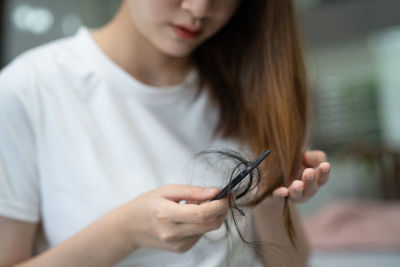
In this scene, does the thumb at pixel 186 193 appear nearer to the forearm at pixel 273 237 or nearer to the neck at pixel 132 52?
the forearm at pixel 273 237

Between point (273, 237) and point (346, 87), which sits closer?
point (273, 237)

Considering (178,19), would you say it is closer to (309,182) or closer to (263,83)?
(263,83)

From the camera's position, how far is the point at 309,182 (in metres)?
0.38

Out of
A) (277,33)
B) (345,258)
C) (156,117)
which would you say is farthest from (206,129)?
(345,258)

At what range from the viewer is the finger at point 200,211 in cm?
34

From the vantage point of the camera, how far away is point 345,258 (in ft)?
3.95

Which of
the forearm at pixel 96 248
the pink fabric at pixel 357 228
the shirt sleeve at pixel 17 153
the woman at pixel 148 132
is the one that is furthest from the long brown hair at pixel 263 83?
the pink fabric at pixel 357 228

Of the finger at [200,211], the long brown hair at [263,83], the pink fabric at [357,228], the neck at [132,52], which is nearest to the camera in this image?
the finger at [200,211]

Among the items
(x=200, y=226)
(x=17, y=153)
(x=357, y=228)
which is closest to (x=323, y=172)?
(x=200, y=226)

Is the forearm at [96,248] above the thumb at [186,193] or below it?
below

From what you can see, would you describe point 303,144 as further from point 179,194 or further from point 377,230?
point 377,230

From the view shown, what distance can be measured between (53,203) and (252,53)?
34 cm

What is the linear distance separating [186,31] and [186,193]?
0.24m

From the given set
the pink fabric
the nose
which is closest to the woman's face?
the nose
